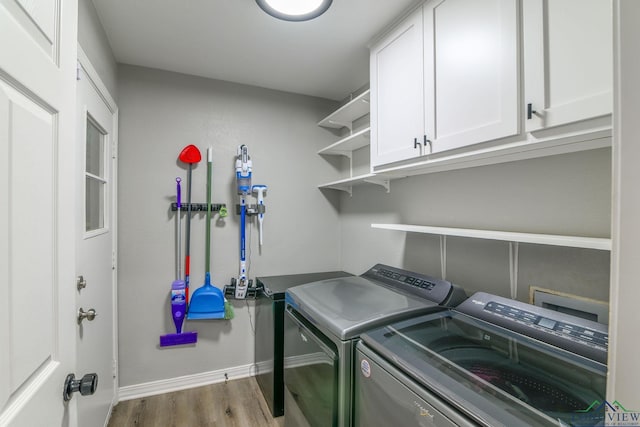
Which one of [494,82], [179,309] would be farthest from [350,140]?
[179,309]

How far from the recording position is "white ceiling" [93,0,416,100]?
1.55 metres

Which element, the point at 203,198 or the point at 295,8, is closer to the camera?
the point at 295,8

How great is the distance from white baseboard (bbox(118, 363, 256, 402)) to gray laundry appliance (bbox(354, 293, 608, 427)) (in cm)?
164

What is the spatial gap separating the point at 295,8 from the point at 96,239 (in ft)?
5.41

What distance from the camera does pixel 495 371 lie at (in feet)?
2.84

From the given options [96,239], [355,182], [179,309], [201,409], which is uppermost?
[355,182]

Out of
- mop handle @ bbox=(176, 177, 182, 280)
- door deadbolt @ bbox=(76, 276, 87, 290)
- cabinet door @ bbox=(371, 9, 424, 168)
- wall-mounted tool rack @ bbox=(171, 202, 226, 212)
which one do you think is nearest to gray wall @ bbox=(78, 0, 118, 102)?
mop handle @ bbox=(176, 177, 182, 280)

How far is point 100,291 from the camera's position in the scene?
5.57 feet

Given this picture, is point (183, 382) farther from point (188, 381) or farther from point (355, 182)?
point (355, 182)

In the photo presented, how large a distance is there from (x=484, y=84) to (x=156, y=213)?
7.43ft

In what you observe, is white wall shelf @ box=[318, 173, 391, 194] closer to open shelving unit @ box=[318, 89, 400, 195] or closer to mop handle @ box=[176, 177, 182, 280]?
open shelving unit @ box=[318, 89, 400, 195]

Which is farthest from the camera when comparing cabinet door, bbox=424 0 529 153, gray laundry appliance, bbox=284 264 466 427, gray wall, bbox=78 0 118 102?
gray wall, bbox=78 0 118 102

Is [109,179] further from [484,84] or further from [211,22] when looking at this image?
[484,84]

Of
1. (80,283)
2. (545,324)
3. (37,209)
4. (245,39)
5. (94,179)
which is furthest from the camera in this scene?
(245,39)
